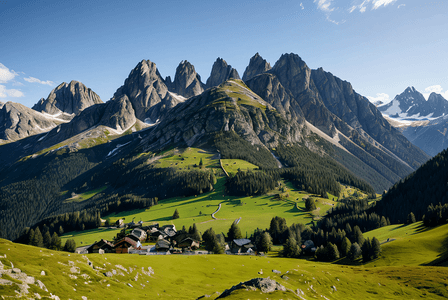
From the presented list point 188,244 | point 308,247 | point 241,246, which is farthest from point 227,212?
point 308,247

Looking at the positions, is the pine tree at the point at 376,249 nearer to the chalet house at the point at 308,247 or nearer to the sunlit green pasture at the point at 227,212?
the chalet house at the point at 308,247

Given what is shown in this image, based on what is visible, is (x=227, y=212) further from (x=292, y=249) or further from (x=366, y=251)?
(x=366, y=251)

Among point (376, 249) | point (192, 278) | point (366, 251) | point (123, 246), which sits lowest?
point (366, 251)

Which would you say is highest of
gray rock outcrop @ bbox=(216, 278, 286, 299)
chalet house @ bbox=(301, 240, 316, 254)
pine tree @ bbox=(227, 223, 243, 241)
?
gray rock outcrop @ bbox=(216, 278, 286, 299)

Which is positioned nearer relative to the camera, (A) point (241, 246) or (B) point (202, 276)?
(B) point (202, 276)

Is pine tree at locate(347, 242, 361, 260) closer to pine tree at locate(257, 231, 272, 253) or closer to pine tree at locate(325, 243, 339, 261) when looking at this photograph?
pine tree at locate(325, 243, 339, 261)

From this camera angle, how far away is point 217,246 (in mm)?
90875

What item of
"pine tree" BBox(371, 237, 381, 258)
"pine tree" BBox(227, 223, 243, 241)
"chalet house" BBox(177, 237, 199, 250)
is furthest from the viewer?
"pine tree" BBox(227, 223, 243, 241)

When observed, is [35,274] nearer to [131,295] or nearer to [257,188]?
[131,295]

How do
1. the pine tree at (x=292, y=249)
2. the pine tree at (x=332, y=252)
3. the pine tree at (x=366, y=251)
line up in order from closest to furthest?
the pine tree at (x=366, y=251), the pine tree at (x=332, y=252), the pine tree at (x=292, y=249)

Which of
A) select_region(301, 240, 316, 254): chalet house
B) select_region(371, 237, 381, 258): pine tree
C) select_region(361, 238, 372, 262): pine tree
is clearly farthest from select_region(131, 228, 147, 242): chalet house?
select_region(371, 237, 381, 258): pine tree

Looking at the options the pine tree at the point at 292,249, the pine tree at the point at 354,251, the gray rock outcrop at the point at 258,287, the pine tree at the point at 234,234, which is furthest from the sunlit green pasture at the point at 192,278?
the pine tree at the point at 234,234

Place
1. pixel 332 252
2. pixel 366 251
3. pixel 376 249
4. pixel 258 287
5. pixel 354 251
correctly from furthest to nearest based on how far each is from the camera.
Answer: pixel 332 252 < pixel 354 251 < pixel 366 251 < pixel 376 249 < pixel 258 287

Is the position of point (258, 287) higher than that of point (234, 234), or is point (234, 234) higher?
point (258, 287)
